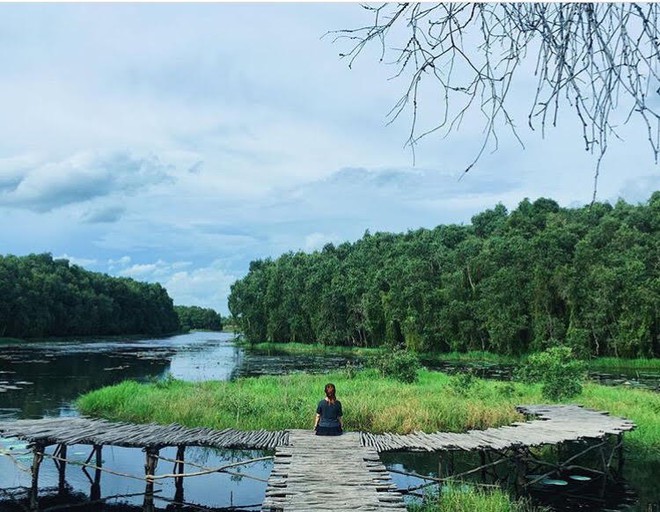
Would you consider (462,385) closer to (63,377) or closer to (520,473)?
(520,473)

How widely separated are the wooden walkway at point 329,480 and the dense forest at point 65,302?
7462 centimetres

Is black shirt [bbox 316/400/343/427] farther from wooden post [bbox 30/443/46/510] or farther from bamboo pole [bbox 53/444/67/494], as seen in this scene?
bamboo pole [bbox 53/444/67/494]

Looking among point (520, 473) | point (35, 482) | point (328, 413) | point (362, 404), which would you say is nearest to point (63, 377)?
point (362, 404)

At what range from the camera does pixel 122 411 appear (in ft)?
74.7

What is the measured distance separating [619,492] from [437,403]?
7319 mm

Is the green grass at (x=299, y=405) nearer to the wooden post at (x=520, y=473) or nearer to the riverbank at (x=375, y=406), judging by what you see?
the riverbank at (x=375, y=406)

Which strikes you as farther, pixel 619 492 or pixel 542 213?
pixel 542 213

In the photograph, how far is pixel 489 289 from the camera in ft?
215

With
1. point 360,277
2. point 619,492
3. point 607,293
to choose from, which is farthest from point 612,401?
point 360,277

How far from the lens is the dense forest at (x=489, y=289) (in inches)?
2132

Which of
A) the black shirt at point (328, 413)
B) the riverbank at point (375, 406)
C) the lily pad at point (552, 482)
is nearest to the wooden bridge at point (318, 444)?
the black shirt at point (328, 413)

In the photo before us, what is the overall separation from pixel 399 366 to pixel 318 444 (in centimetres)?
1878

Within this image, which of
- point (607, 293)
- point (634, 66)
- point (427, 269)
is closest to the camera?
point (634, 66)

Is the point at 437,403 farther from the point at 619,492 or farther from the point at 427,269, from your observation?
the point at 427,269
